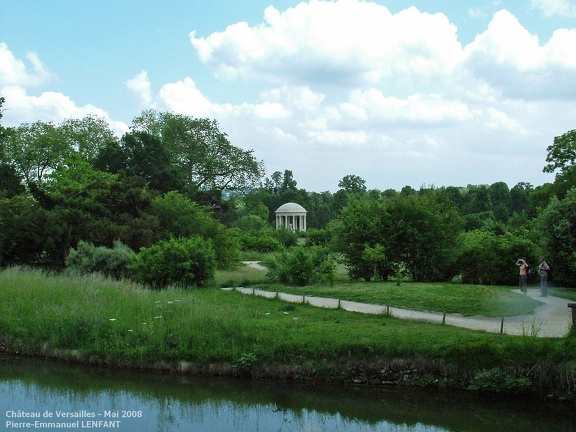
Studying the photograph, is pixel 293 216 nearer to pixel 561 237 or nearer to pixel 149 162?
pixel 149 162

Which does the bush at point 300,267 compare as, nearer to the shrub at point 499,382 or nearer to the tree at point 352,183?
the shrub at point 499,382

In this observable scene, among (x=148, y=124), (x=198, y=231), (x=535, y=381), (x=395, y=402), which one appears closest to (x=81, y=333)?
(x=395, y=402)

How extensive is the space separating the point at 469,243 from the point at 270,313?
15368 millimetres

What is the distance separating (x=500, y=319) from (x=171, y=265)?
12222 millimetres

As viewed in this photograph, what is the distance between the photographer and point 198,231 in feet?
114

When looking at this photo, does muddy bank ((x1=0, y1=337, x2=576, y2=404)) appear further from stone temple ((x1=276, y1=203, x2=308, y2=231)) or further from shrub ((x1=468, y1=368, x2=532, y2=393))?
stone temple ((x1=276, y1=203, x2=308, y2=231))

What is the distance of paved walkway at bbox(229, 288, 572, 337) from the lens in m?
15.2

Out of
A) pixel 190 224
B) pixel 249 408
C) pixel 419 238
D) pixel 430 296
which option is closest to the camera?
pixel 249 408

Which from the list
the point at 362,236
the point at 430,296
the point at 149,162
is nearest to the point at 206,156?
the point at 149,162

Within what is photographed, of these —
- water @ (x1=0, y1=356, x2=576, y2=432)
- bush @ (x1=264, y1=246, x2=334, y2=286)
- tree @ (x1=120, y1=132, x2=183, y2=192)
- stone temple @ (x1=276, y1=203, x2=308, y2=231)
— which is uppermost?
tree @ (x1=120, y1=132, x2=183, y2=192)

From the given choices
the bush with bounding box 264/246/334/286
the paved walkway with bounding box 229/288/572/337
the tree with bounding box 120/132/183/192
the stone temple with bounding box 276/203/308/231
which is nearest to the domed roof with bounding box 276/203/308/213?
the stone temple with bounding box 276/203/308/231

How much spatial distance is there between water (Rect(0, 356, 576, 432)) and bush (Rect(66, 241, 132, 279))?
10542mm

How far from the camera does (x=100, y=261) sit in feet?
83.3

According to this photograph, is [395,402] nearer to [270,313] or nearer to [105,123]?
[270,313]
